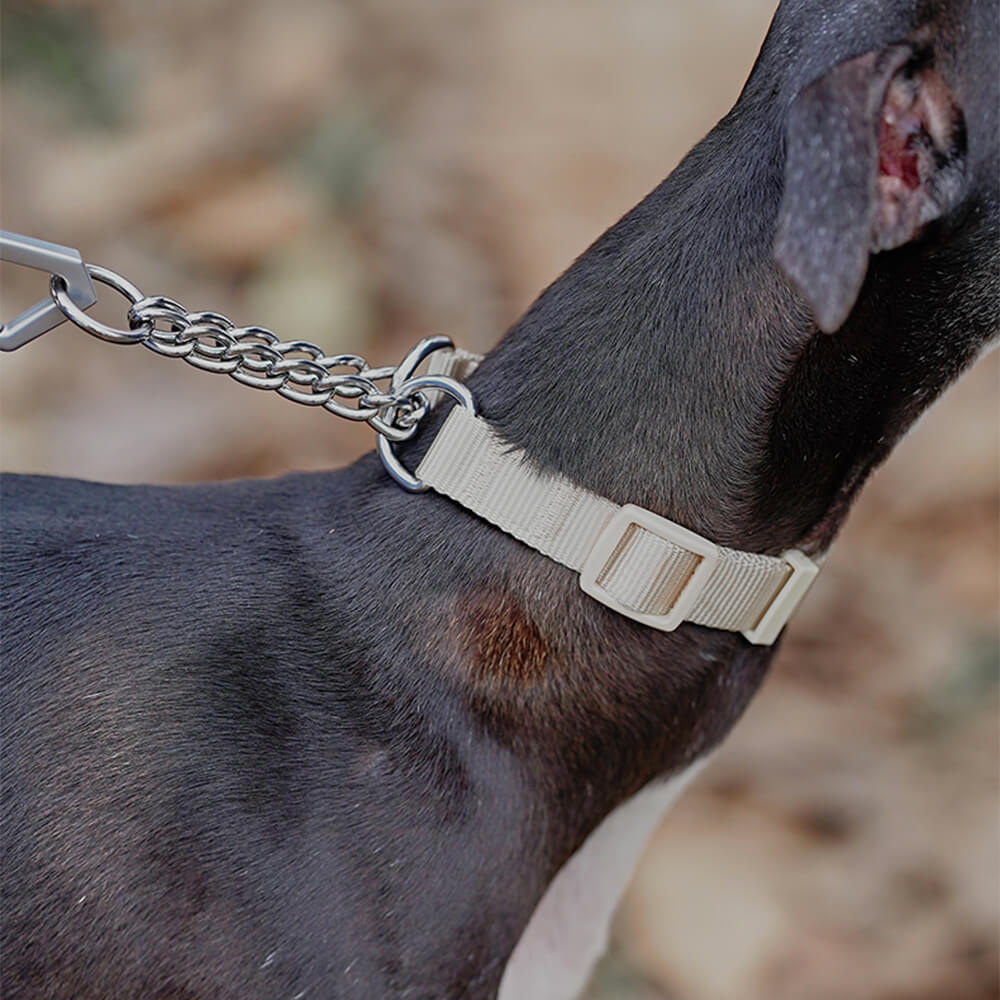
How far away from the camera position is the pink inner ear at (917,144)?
1.50 m

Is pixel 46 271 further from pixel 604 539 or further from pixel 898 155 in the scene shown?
pixel 898 155

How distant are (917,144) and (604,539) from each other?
608mm

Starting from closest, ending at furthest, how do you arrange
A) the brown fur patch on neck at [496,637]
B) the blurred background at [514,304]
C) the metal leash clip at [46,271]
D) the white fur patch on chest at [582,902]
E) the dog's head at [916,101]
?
the dog's head at [916,101]
the metal leash clip at [46,271]
the brown fur patch on neck at [496,637]
the white fur patch on chest at [582,902]
the blurred background at [514,304]

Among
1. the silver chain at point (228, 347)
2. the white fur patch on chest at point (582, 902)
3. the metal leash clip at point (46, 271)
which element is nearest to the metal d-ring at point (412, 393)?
the silver chain at point (228, 347)

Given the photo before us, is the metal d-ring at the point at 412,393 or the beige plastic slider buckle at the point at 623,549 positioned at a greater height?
the metal d-ring at the point at 412,393

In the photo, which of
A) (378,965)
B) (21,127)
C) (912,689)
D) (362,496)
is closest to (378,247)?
(21,127)

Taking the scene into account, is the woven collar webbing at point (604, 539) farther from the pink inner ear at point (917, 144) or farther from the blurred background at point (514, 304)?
the blurred background at point (514, 304)

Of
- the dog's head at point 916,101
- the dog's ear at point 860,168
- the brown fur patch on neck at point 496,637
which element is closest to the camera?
the dog's ear at point 860,168

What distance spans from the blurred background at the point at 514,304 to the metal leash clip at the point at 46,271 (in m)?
2.58

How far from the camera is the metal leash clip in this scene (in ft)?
5.07

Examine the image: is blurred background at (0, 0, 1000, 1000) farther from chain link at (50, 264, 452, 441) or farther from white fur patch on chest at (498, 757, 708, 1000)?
chain link at (50, 264, 452, 441)

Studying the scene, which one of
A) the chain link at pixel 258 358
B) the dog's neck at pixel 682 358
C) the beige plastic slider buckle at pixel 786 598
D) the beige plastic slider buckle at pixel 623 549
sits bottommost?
the beige plastic slider buckle at pixel 786 598

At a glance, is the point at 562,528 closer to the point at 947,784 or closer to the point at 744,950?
the point at 744,950

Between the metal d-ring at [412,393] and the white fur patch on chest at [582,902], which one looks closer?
the metal d-ring at [412,393]
